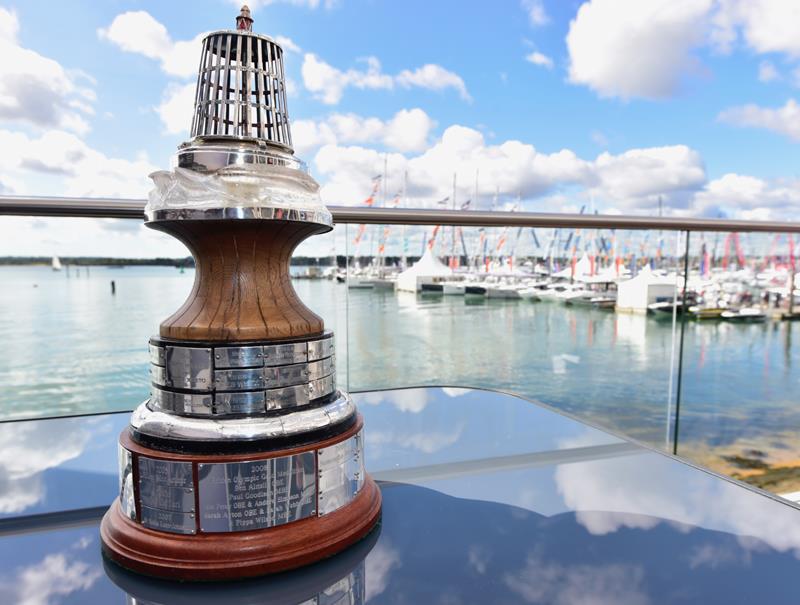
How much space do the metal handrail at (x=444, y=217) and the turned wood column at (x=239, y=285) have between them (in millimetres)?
627

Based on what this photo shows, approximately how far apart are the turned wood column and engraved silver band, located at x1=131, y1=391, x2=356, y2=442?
7 cm

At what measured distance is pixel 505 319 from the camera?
10836mm

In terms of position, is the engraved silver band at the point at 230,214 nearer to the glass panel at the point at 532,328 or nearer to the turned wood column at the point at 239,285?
the turned wood column at the point at 239,285

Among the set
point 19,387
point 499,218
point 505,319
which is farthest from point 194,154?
point 505,319

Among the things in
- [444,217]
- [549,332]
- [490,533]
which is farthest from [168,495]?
[549,332]

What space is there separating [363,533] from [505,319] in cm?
1063

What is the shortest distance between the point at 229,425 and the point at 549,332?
12346 millimetres

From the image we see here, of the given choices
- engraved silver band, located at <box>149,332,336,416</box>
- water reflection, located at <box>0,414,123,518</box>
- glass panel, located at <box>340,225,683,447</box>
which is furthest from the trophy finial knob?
glass panel, located at <box>340,225,683,447</box>

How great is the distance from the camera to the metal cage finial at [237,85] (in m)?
0.48

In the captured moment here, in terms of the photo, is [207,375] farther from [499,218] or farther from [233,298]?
[499,218]

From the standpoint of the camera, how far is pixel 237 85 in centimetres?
49

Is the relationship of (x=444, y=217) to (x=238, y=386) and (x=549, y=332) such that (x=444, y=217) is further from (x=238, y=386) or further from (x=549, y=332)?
(x=549, y=332)

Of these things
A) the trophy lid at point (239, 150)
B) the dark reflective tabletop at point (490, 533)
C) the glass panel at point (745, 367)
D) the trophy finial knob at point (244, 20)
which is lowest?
the glass panel at point (745, 367)

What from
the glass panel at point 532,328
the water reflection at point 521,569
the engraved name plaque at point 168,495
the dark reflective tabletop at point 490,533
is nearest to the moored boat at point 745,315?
the glass panel at point 532,328
